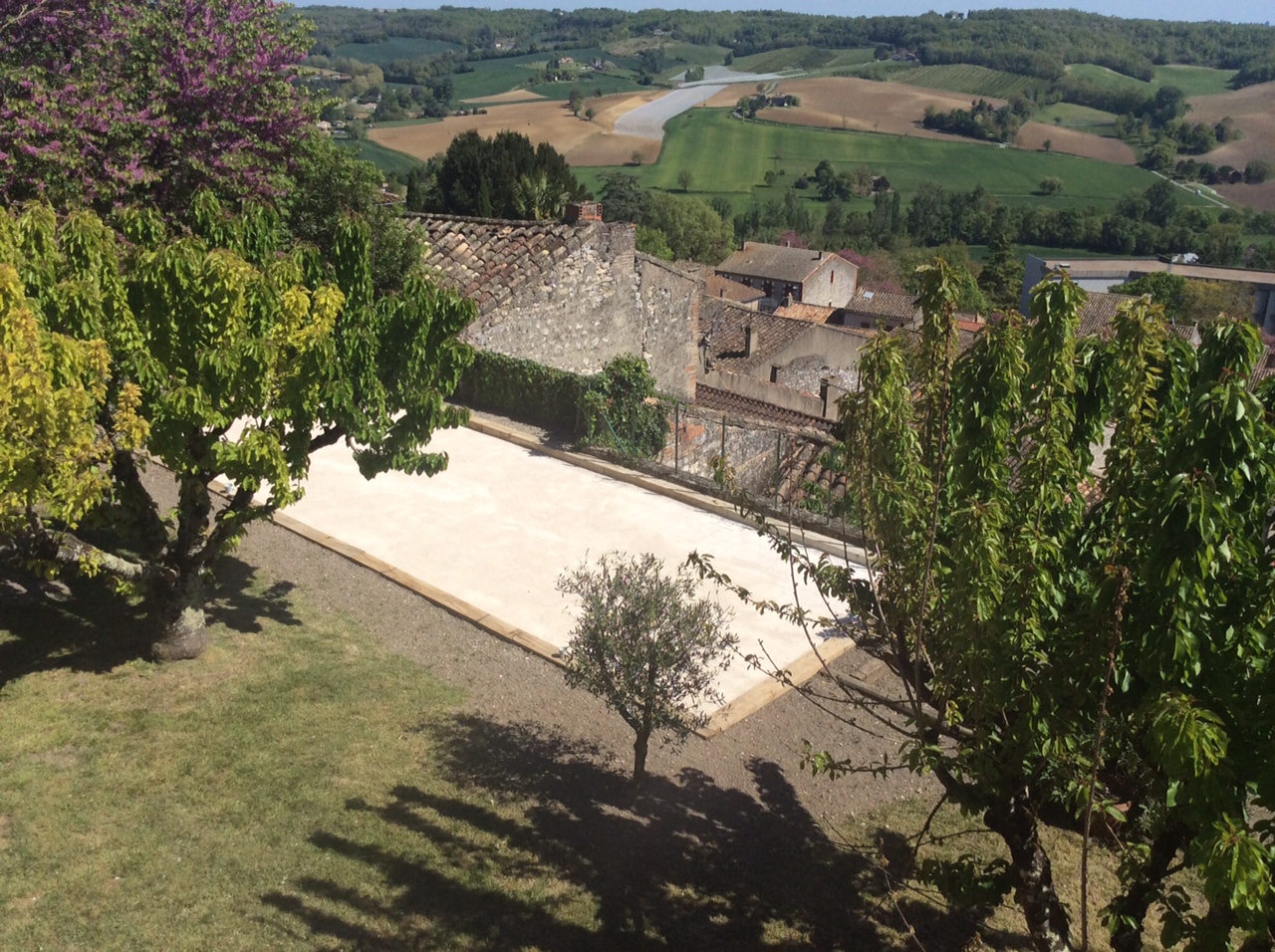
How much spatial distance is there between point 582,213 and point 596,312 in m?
2.32

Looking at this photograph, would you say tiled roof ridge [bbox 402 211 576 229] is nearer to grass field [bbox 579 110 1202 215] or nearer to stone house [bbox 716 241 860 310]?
stone house [bbox 716 241 860 310]

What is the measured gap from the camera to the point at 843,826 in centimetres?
970

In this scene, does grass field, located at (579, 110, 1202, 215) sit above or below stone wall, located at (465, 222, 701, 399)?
below

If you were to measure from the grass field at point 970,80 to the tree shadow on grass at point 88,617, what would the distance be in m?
181

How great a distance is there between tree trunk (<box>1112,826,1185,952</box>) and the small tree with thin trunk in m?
3.76

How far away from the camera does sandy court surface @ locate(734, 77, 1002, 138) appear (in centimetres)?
14988

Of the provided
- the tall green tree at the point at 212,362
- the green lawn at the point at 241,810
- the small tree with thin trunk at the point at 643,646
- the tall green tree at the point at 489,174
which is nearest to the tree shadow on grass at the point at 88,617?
the green lawn at the point at 241,810

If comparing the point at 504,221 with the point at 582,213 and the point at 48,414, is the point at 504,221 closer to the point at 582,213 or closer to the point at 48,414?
the point at 582,213

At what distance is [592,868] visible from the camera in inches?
347

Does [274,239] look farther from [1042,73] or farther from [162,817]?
[1042,73]

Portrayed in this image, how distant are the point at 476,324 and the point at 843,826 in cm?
1457

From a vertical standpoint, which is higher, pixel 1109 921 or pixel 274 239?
pixel 274 239

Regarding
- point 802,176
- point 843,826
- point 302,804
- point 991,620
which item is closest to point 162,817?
point 302,804

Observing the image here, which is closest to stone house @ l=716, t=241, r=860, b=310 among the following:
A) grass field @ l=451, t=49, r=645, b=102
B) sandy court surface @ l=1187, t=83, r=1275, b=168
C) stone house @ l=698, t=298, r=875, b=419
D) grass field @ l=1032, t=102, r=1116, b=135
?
stone house @ l=698, t=298, r=875, b=419
